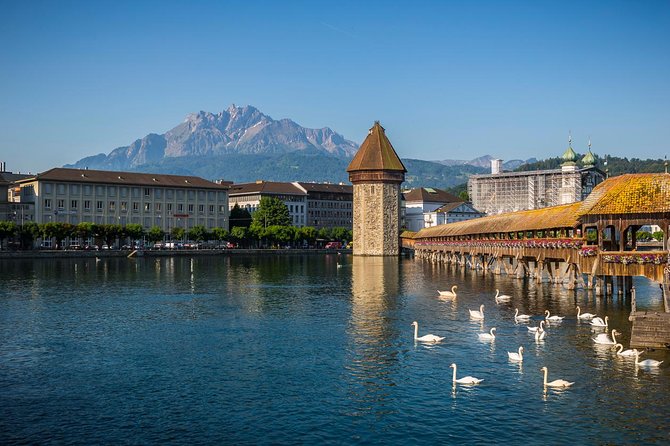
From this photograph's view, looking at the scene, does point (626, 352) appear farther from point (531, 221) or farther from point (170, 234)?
point (170, 234)

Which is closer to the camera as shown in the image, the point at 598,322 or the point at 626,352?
the point at 626,352

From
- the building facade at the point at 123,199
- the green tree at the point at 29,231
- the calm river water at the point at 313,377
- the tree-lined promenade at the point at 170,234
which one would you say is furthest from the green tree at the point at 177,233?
the calm river water at the point at 313,377

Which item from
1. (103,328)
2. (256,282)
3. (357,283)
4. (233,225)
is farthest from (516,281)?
(233,225)

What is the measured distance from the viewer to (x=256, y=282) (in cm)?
7831

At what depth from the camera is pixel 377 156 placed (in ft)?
527

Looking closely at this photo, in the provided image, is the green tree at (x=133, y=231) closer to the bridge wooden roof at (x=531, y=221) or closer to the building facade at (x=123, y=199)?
the building facade at (x=123, y=199)

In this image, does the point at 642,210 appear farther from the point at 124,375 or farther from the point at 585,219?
the point at 124,375

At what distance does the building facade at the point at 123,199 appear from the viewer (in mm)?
150000

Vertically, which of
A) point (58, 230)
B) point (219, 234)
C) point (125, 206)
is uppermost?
point (125, 206)

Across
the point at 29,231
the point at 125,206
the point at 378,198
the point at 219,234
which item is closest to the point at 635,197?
the point at 378,198

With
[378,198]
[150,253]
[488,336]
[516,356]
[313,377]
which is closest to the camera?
[313,377]

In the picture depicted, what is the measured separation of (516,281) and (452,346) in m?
40.0

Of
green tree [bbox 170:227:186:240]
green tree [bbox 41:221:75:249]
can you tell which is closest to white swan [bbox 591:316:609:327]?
green tree [bbox 41:221:75:249]

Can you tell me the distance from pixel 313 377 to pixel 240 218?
16812 centimetres
